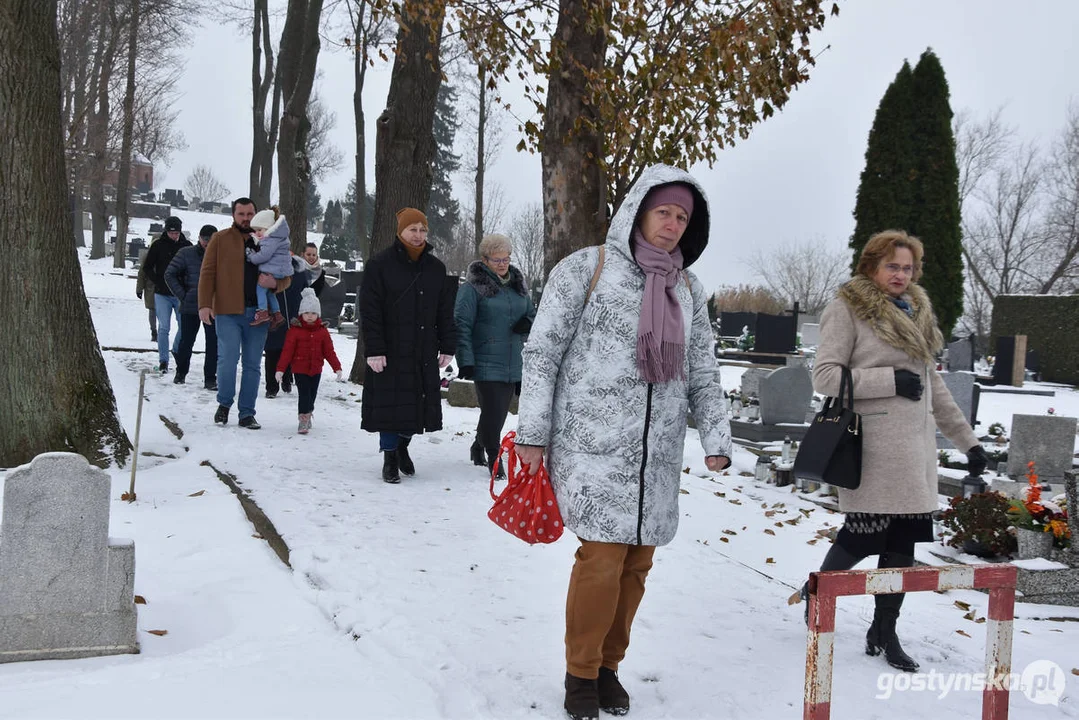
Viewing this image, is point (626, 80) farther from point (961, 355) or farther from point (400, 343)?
point (961, 355)

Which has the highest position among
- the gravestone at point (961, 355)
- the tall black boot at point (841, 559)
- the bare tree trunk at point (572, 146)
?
the bare tree trunk at point (572, 146)

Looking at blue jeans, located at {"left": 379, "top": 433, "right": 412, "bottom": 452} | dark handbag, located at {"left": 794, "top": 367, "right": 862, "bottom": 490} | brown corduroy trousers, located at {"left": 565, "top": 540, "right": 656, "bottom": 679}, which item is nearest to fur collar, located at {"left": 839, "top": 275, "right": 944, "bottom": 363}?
dark handbag, located at {"left": 794, "top": 367, "right": 862, "bottom": 490}

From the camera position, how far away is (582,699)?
3.44 metres

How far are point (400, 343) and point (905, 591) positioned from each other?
15.5ft

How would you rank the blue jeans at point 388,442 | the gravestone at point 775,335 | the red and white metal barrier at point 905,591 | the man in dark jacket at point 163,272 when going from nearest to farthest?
the red and white metal barrier at point 905,591 < the blue jeans at point 388,442 < the man in dark jacket at point 163,272 < the gravestone at point 775,335

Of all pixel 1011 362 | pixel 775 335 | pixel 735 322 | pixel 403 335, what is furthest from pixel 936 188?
pixel 403 335

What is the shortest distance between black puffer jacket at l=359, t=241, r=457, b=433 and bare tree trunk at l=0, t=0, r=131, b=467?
1.87m

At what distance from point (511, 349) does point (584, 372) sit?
385 cm

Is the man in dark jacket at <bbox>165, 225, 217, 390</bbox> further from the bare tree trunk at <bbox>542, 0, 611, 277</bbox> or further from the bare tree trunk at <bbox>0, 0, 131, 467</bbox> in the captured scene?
the bare tree trunk at <bbox>0, 0, 131, 467</bbox>

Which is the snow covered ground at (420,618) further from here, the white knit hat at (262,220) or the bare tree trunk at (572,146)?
the bare tree trunk at (572,146)

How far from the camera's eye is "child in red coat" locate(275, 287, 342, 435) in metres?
9.01

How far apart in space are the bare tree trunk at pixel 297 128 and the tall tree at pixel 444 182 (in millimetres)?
34860

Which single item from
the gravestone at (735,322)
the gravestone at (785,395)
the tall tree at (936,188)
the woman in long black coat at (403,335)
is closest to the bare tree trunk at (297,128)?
the gravestone at (785,395)

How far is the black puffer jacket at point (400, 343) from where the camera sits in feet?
22.7
